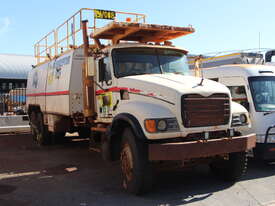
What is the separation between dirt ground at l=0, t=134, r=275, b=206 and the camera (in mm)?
5469

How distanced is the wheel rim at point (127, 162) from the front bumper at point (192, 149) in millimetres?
561

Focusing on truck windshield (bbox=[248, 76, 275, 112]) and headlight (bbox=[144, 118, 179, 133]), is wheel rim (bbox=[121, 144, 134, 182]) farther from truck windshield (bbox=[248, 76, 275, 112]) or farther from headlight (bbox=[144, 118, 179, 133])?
Result: truck windshield (bbox=[248, 76, 275, 112])

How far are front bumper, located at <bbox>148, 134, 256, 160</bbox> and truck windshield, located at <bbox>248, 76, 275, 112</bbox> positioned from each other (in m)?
2.26

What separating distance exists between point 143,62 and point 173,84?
117 cm

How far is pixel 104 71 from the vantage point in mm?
6938

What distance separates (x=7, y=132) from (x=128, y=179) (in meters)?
10.1

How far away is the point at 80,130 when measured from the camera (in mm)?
10336

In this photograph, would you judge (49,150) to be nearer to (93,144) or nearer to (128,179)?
(93,144)

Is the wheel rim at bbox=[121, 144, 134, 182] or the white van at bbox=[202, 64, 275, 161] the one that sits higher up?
the white van at bbox=[202, 64, 275, 161]

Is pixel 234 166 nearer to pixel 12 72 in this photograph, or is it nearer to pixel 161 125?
pixel 161 125

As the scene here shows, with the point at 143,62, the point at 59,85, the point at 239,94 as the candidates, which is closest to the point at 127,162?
the point at 143,62

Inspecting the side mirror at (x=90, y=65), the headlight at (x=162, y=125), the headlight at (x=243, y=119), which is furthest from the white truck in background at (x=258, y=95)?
the side mirror at (x=90, y=65)

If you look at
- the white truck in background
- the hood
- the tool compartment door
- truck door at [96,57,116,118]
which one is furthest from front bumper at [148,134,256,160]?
the tool compartment door

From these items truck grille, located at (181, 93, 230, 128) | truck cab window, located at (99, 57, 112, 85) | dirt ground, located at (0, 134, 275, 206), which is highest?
truck cab window, located at (99, 57, 112, 85)
